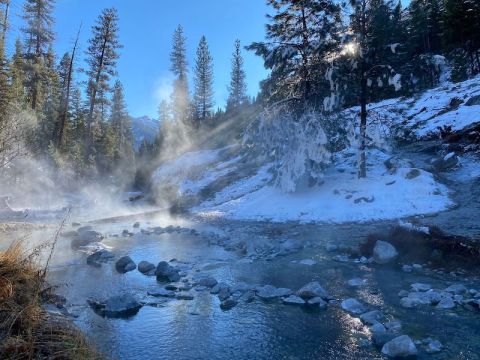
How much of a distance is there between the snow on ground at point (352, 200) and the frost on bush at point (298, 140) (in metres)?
1.00

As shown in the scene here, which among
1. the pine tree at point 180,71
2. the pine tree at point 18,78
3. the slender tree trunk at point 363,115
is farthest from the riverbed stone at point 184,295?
the pine tree at point 180,71

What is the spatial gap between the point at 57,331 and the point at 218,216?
2038 centimetres

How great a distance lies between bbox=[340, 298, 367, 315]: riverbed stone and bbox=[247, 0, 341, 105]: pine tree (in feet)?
55.4

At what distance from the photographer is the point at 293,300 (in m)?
9.96

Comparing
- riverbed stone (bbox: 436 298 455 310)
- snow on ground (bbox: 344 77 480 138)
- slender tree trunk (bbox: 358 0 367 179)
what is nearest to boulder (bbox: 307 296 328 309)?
riverbed stone (bbox: 436 298 455 310)

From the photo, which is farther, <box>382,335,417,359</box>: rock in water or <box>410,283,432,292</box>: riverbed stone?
<box>410,283,432,292</box>: riverbed stone

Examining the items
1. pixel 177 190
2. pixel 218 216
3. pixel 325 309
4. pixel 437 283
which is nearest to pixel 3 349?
pixel 325 309

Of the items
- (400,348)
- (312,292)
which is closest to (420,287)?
(312,292)

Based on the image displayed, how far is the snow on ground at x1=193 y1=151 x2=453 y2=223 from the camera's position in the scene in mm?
19219

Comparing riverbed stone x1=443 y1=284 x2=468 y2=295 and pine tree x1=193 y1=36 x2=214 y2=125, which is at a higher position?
pine tree x1=193 y1=36 x2=214 y2=125

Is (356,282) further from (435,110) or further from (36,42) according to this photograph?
(36,42)

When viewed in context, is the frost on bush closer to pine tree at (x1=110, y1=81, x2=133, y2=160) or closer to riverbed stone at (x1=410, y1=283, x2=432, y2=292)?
riverbed stone at (x1=410, y1=283, x2=432, y2=292)

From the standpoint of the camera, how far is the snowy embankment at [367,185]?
19.8 metres

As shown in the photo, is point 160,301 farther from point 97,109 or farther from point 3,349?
point 97,109
